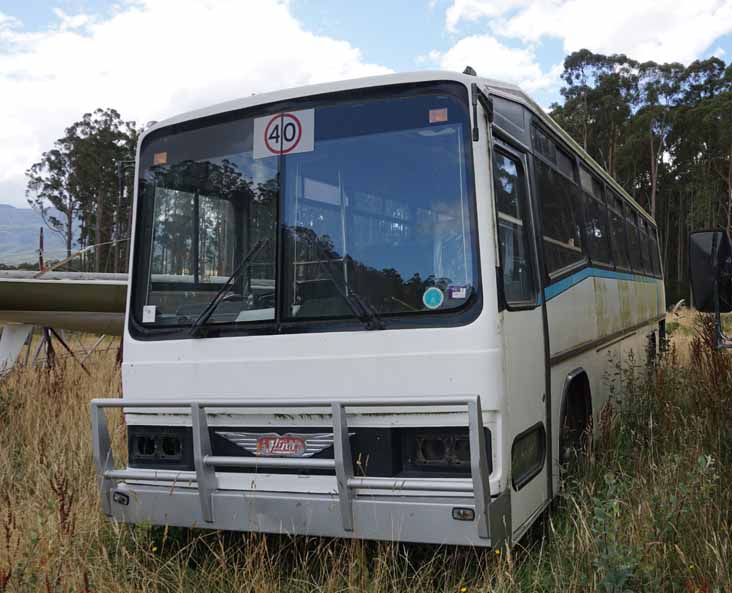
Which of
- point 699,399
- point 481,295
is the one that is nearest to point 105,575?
point 481,295

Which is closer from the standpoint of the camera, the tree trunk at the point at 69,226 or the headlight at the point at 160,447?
the headlight at the point at 160,447

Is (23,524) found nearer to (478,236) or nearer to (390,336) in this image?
(390,336)

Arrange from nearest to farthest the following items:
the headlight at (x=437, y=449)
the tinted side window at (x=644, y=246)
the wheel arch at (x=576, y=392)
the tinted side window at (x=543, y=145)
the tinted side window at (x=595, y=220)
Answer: the headlight at (x=437, y=449) → the wheel arch at (x=576, y=392) → the tinted side window at (x=543, y=145) → the tinted side window at (x=595, y=220) → the tinted side window at (x=644, y=246)

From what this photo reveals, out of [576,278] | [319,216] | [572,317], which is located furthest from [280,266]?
[576,278]

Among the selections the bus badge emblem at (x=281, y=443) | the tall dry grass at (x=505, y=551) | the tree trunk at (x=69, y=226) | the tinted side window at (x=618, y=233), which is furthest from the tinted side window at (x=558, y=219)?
the tree trunk at (x=69, y=226)

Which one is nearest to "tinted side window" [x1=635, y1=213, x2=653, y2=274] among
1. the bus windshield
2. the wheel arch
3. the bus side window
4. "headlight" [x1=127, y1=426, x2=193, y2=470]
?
the wheel arch

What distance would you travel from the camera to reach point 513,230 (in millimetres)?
4555

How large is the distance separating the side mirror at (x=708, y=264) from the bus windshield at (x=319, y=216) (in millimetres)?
1064

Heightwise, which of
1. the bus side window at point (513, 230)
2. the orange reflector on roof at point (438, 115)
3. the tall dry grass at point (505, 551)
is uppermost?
the orange reflector on roof at point (438, 115)

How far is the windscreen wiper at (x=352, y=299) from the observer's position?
4.21 meters

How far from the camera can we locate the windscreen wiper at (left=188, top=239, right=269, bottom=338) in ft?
15.0

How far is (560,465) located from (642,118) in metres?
42.8

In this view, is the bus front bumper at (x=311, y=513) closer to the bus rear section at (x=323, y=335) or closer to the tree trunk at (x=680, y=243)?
the bus rear section at (x=323, y=335)

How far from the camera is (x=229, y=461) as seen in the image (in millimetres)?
4262
